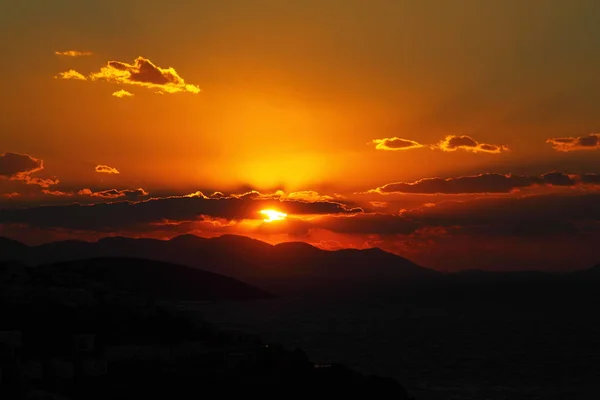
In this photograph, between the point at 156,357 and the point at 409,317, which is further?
the point at 409,317

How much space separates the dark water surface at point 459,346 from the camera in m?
69.9

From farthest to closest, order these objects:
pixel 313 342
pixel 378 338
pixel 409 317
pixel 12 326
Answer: pixel 409 317 → pixel 378 338 → pixel 313 342 → pixel 12 326

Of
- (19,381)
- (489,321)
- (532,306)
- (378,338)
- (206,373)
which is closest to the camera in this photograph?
(19,381)

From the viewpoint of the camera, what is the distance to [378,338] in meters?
113

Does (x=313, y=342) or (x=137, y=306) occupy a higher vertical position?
(x=137, y=306)

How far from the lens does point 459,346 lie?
336ft

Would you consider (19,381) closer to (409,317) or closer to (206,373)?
(206,373)

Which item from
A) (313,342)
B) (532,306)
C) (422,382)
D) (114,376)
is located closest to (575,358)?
(422,382)

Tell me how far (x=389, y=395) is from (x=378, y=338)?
61.7 m

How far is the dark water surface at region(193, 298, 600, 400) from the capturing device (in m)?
69.9

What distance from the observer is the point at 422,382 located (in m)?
71.2

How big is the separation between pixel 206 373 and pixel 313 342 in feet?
174

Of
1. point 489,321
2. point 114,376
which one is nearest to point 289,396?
point 114,376

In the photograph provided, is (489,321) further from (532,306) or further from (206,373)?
(206,373)
